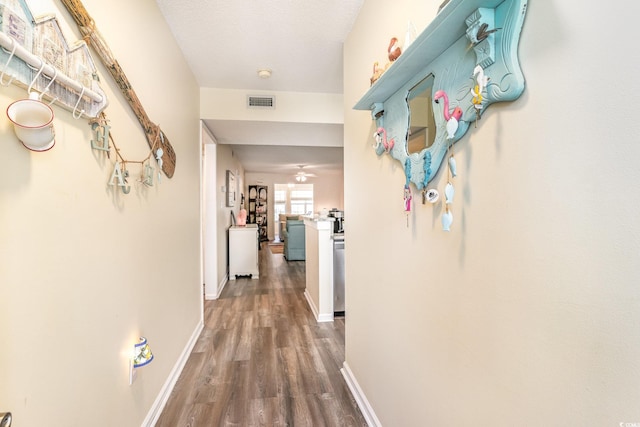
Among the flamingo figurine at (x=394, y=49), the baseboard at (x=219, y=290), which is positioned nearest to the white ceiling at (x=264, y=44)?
the flamingo figurine at (x=394, y=49)

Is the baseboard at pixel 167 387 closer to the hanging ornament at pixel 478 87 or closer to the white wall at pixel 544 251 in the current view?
the white wall at pixel 544 251

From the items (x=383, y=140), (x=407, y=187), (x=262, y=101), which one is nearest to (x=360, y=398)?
(x=407, y=187)

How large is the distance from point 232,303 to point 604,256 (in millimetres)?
3747

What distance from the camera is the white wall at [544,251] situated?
1.67 ft

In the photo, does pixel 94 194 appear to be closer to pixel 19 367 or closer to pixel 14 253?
pixel 14 253

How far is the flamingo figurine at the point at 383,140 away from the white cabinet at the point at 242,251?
374 centimetres

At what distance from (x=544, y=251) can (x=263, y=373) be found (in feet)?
6.82

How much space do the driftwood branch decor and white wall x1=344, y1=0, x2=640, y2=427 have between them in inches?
45.6

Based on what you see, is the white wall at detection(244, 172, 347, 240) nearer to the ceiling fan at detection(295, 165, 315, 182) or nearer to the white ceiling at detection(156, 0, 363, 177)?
the ceiling fan at detection(295, 165, 315, 182)

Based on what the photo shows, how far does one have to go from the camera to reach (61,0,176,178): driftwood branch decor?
3.32 feet

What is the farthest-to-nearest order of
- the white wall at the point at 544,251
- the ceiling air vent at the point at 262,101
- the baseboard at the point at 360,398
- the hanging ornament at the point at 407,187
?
1. the ceiling air vent at the point at 262,101
2. the baseboard at the point at 360,398
3. the hanging ornament at the point at 407,187
4. the white wall at the point at 544,251

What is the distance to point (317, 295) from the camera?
3.31 meters

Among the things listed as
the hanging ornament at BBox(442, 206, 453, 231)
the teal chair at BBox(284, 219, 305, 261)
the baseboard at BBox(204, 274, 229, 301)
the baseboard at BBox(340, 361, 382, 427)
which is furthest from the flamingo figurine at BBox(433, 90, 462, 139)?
the teal chair at BBox(284, 219, 305, 261)

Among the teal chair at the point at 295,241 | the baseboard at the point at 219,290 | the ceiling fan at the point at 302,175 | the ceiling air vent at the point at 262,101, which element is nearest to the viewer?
the ceiling air vent at the point at 262,101
